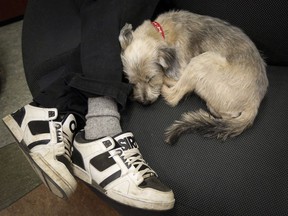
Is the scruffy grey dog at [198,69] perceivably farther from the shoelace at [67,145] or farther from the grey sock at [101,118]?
the shoelace at [67,145]

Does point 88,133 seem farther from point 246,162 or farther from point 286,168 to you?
point 286,168

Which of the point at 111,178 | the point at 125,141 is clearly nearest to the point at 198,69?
the point at 125,141

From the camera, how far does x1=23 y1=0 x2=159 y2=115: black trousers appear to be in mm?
1129

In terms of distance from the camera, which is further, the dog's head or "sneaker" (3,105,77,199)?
the dog's head

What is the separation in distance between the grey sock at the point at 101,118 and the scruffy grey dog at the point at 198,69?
0.44 ft

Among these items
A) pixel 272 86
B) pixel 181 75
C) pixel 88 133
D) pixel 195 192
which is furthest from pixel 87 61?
pixel 272 86

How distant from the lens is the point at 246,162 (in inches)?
40.9

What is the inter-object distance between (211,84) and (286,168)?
40cm

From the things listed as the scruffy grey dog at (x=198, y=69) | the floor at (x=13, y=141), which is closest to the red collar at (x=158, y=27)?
the scruffy grey dog at (x=198, y=69)

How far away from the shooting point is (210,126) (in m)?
1.12

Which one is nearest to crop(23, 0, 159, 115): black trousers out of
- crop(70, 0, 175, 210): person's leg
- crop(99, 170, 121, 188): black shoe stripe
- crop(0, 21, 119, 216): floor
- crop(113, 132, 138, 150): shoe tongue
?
crop(70, 0, 175, 210): person's leg

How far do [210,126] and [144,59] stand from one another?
417mm

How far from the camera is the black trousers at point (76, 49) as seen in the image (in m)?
1.13

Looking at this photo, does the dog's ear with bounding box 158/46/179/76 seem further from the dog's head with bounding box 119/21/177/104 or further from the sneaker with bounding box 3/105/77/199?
the sneaker with bounding box 3/105/77/199
